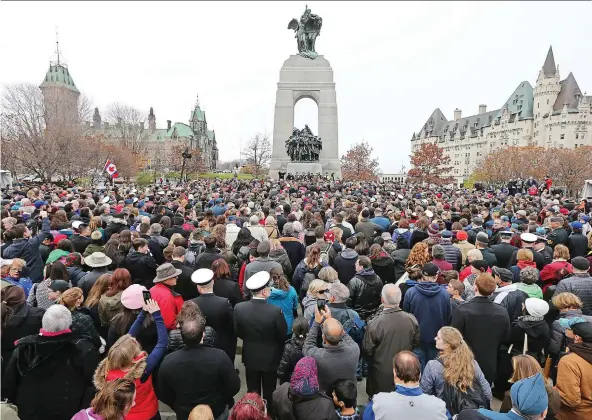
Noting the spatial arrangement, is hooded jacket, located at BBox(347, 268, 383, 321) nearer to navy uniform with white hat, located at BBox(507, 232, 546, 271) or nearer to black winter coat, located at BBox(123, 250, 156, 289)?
navy uniform with white hat, located at BBox(507, 232, 546, 271)

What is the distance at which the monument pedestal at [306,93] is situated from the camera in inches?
1695

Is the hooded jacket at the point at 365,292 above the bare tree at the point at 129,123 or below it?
below

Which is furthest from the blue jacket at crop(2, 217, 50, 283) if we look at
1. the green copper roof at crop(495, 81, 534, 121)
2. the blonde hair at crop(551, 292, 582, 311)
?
the green copper roof at crop(495, 81, 534, 121)

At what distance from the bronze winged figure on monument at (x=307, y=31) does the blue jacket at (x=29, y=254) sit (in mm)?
40351

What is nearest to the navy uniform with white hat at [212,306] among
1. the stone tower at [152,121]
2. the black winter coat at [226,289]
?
the black winter coat at [226,289]

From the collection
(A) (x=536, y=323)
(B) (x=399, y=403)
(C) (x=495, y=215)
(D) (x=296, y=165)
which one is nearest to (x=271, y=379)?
(B) (x=399, y=403)

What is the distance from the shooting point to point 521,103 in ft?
294

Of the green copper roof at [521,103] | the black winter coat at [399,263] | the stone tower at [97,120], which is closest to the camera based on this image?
the black winter coat at [399,263]


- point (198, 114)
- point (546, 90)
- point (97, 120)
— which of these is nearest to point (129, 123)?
point (97, 120)

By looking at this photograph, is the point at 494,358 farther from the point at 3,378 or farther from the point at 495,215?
the point at 495,215

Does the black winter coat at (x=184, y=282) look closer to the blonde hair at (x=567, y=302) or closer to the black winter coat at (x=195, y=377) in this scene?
the black winter coat at (x=195, y=377)

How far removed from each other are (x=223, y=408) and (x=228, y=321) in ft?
3.61

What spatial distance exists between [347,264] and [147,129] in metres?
88.8

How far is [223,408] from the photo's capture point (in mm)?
3789
